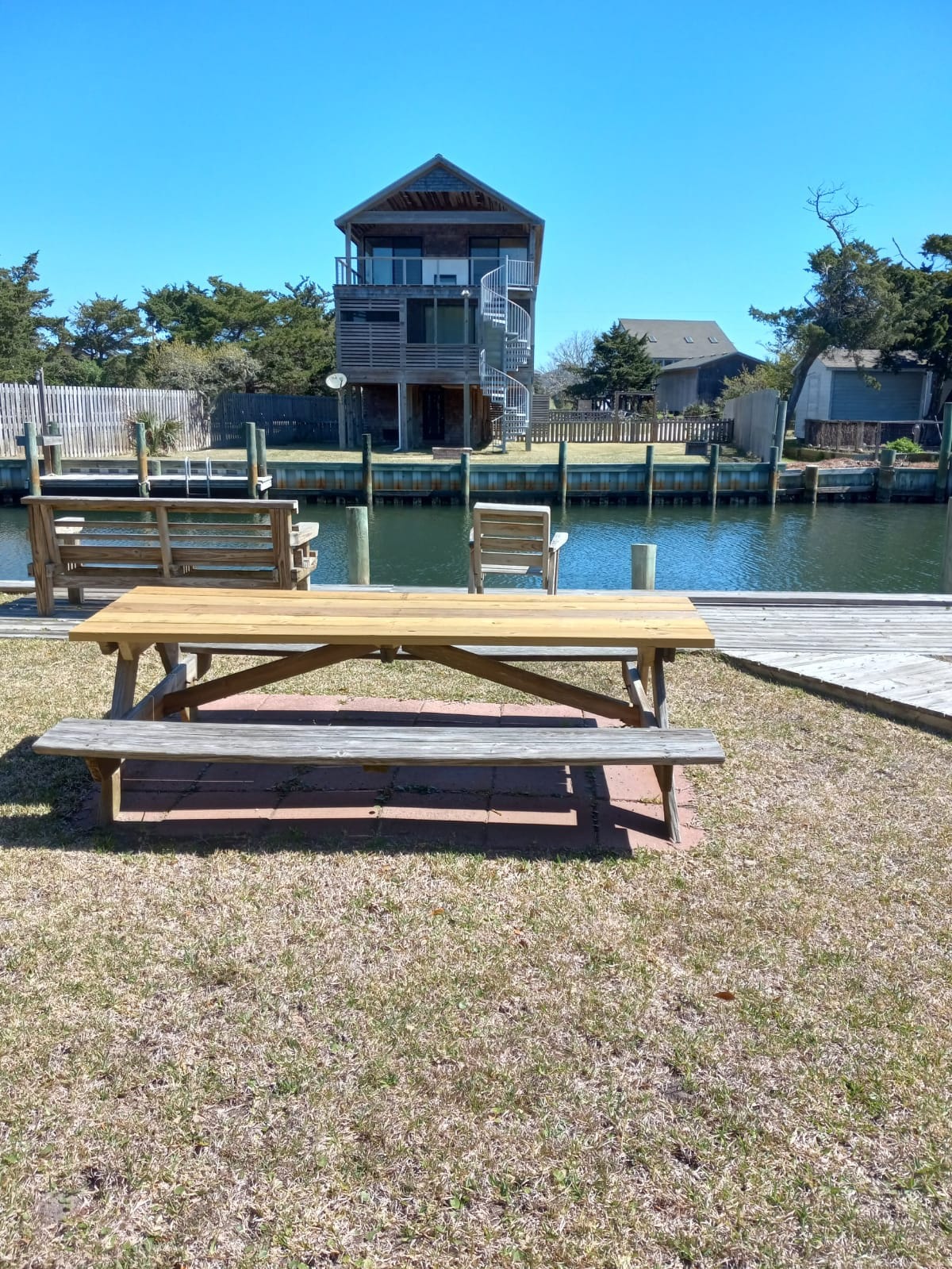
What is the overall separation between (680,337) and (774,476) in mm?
41849

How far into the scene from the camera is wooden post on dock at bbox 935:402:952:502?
2747 cm

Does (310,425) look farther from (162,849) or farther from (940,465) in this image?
(162,849)

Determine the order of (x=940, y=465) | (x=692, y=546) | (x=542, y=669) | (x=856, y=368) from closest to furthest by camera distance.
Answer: (x=542, y=669) → (x=692, y=546) → (x=940, y=465) → (x=856, y=368)

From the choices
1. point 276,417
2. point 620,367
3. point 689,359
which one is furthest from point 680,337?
point 276,417

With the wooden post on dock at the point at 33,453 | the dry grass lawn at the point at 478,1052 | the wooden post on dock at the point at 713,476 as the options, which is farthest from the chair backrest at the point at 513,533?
the wooden post on dock at the point at 713,476

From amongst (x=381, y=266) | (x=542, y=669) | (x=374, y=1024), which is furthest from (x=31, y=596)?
(x=381, y=266)

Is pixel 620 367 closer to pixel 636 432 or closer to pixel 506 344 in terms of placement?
pixel 636 432

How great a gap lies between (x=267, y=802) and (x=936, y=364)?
137 feet

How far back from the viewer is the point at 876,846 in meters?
3.82

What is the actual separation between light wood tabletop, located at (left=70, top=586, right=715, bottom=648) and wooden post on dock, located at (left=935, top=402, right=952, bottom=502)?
86.6ft

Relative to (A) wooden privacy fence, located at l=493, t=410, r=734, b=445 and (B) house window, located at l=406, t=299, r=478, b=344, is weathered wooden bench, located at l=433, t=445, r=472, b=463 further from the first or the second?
(A) wooden privacy fence, located at l=493, t=410, r=734, b=445

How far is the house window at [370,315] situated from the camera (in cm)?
3178

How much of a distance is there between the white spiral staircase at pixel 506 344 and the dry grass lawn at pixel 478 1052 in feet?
96.1

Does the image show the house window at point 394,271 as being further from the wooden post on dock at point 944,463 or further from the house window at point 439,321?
the wooden post on dock at point 944,463
